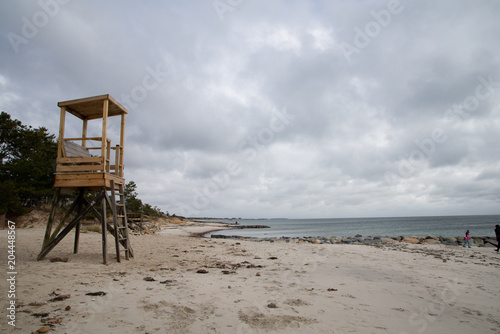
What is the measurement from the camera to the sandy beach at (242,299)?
4.17 m

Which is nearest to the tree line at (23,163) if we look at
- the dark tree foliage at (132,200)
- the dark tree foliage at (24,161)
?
the dark tree foliage at (24,161)

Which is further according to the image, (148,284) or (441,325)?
(148,284)

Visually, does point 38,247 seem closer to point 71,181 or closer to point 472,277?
point 71,181

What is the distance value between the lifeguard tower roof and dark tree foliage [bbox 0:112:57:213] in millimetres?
17525

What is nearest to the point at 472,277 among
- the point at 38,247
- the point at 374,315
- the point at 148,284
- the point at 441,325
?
the point at 441,325

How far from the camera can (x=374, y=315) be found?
4809 mm

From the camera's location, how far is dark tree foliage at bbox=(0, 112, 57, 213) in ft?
79.0

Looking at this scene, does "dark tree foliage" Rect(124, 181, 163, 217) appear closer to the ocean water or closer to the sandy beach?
the ocean water

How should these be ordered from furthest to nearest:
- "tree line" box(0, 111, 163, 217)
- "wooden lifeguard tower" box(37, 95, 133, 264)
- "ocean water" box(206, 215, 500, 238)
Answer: "ocean water" box(206, 215, 500, 238) → "tree line" box(0, 111, 163, 217) → "wooden lifeguard tower" box(37, 95, 133, 264)

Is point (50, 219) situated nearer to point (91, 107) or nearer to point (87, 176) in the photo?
point (87, 176)

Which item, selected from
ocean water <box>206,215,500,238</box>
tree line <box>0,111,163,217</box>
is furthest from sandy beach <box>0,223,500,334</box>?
ocean water <box>206,215,500,238</box>

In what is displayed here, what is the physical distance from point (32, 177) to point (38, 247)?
62.7ft

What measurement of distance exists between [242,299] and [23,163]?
93.1 feet

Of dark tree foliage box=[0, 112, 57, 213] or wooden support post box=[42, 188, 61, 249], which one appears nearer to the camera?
wooden support post box=[42, 188, 61, 249]
